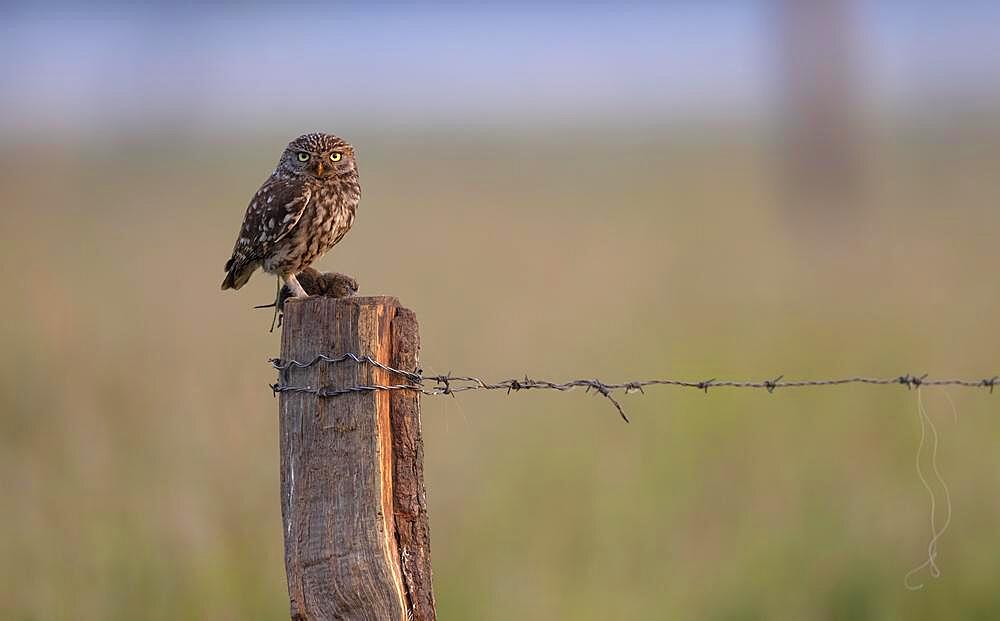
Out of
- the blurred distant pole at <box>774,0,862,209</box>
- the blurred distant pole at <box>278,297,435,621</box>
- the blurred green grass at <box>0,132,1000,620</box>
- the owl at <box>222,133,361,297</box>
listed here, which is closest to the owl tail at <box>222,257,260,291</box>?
the owl at <box>222,133,361,297</box>

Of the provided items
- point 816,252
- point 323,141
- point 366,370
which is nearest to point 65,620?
point 323,141

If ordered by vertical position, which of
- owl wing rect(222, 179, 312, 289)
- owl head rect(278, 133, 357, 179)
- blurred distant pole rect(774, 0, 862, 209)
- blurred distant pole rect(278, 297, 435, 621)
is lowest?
blurred distant pole rect(278, 297, 435, 621)

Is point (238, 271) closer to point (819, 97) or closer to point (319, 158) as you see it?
point (319, 158)

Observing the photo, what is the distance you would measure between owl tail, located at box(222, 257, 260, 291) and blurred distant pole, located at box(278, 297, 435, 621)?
2388mm

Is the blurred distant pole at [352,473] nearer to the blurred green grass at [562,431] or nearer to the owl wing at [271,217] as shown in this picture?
the blurred green grass at [562,431]

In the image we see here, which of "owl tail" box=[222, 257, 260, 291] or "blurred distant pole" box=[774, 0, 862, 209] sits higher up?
"blurred distant pole" box=[774, 0, 862, 209]

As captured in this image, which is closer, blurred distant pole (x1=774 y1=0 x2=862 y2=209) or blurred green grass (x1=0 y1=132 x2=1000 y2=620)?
blurred green grass (x1=0 y1=132 x2=1000 y2=620)

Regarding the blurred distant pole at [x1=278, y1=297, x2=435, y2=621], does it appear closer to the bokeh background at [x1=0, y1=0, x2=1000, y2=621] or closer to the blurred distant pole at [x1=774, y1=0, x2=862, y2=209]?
the bokeh background at [x1=0, y1=0, x2=1000, y2=621]

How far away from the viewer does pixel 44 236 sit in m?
17.5

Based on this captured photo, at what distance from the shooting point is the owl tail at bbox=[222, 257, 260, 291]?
5738 mm

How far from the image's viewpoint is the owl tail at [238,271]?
574 centimetres

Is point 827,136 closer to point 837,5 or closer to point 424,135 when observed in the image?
point 837,5

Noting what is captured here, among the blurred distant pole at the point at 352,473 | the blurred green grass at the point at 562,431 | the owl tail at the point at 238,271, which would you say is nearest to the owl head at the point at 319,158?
the owl tail at the point at 238,271

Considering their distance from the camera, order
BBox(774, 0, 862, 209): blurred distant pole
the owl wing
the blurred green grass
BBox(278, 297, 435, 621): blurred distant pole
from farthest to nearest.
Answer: BBox(774, 0, 862, 209): blurred distant pole → the blurred green grass → the owl wing → BBox(278, 297, 435, 621): blurred distant pole
